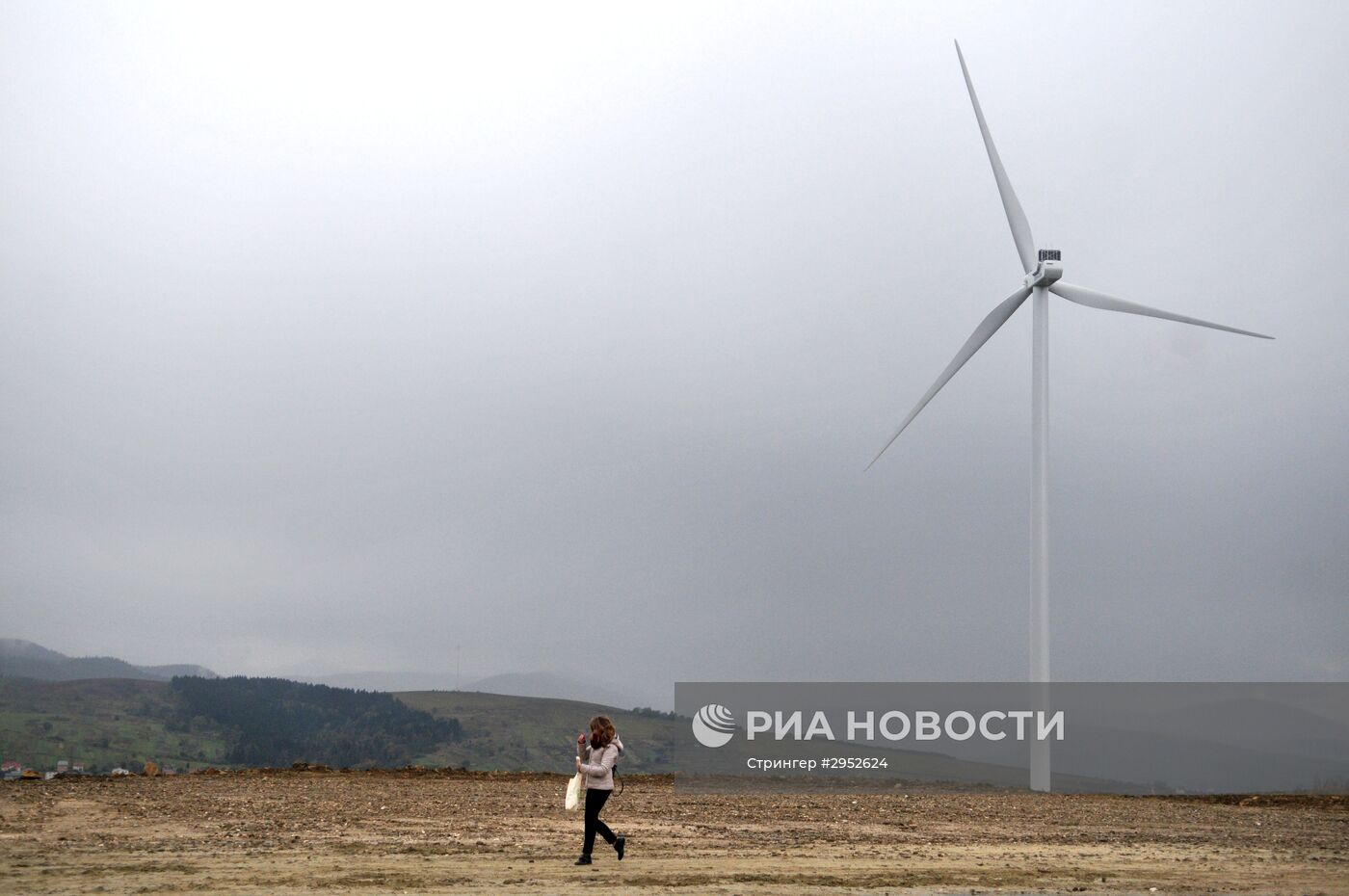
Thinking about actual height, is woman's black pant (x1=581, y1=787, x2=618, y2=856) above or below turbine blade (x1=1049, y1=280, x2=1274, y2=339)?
below

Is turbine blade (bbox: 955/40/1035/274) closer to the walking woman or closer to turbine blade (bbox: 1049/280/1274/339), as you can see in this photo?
turbine blade (bbox: 1049/280/1274/339)

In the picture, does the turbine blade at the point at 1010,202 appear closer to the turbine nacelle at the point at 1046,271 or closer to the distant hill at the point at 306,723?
the turbine nacelle at the point at 1046,271

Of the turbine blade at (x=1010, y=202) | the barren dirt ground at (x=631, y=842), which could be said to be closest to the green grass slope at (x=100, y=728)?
the barren dirt ground at (x=631, y=842)

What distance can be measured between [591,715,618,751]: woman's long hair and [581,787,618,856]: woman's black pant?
0.79 m

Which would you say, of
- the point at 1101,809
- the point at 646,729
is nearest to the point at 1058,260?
the point at 1101,809

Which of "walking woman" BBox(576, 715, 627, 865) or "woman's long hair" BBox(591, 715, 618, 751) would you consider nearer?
"walking woman" BBox(576, 715, 627, 865)

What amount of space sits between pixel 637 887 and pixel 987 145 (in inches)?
1510

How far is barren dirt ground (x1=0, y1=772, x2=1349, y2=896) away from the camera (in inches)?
813

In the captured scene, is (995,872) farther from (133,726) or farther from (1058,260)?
(133,726)

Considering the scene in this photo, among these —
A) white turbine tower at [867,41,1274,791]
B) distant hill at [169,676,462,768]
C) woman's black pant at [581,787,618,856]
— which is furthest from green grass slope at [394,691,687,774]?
woman's black pant at [581,787,618,856]

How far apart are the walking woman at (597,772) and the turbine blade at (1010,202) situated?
3259cm

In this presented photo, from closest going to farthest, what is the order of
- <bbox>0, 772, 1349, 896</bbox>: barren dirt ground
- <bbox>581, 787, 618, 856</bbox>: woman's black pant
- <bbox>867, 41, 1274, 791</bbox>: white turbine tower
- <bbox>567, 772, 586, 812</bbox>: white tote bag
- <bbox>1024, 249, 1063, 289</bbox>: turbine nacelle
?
<bbox>0, 772, 1349, 896</bbox>: barren dirt ground, <bbox>567, 772, 586, 812</bbox>: white tote bag, <bbox>581, 787, 618, 856</bbox>: woman's black pant, <bbox>867, 41, 1274, 791</bbox>: white turbine tower, <bbox>1024, 249, 1063, 289</bbox>: turbine nacelle

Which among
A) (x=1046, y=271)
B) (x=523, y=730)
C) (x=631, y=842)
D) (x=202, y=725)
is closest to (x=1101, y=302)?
(x=1046, y=271)

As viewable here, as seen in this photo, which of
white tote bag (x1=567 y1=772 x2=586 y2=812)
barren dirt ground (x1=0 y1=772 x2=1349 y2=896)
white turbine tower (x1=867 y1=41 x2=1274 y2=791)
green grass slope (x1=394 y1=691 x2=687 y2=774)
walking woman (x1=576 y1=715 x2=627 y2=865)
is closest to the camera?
barren dirt ground (x1=0 y1=772 x2=1349 y2=896)
